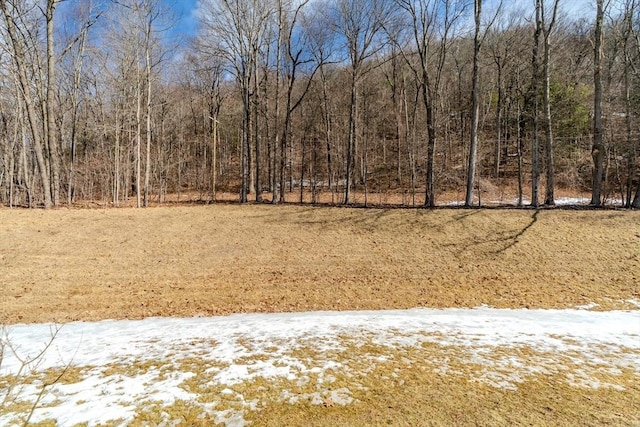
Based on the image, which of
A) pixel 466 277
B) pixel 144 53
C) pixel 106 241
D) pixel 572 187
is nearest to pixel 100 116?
pixel 144 53

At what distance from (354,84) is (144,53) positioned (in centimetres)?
1207

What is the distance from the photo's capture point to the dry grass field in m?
3.86

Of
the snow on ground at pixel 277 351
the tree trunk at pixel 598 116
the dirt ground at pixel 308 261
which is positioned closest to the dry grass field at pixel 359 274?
the dirt ground at pixel 308 261

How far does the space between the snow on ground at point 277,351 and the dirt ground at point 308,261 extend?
3.39 feet

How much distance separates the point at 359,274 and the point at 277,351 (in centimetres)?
571

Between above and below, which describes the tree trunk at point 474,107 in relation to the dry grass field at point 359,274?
above

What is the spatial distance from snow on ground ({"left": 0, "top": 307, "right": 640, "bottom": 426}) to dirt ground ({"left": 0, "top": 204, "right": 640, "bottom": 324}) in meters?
1.03

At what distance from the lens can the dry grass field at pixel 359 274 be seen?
3.86m

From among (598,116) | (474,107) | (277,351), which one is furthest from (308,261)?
(598,116)

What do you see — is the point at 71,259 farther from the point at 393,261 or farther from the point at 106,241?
the point at 393,261

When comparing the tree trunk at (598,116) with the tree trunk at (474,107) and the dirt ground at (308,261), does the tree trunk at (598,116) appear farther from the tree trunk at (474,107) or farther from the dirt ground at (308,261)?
the tree trunk at (474,107)

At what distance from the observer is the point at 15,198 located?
21.8m

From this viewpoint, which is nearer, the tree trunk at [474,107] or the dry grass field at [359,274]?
the dry grass field at [359,274]

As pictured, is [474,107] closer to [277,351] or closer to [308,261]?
[308,261]
